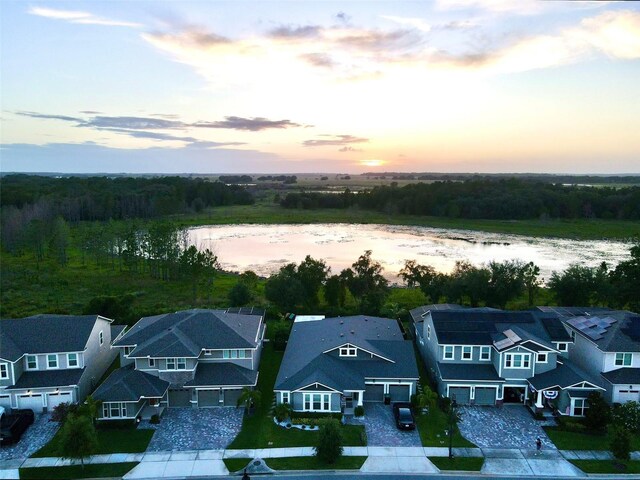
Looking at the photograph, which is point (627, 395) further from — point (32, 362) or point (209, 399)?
point (32, 362)

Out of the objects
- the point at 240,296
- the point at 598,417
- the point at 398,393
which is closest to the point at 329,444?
the point at 398,393

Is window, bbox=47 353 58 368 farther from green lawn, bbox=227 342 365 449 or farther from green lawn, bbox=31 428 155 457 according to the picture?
green lawn, bbox=227 342 365 449

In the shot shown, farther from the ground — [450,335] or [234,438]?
[450,335]

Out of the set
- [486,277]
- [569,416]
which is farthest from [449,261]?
[569,416]

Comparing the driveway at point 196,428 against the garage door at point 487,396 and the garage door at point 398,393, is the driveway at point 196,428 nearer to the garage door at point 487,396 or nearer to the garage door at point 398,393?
the garage door at point 398,393

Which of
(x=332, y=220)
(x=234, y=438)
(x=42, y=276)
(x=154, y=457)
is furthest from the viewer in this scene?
(x=332, y=220)

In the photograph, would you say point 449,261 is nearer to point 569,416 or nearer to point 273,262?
point 273,262

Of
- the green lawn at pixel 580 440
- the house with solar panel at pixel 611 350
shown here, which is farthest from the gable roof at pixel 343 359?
the house with solar panel at pixel 611 350

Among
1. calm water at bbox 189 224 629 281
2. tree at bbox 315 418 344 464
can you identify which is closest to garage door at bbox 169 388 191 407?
tree at bbox 315 418 344 464
